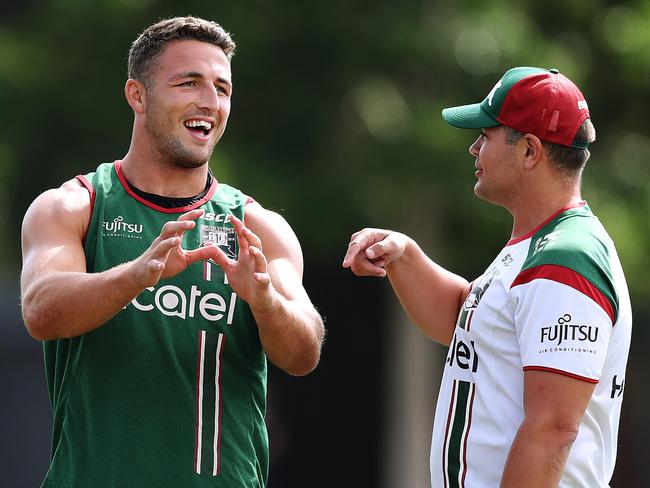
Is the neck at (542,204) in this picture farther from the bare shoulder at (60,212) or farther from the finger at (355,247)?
the bare shoulder at (60,212)

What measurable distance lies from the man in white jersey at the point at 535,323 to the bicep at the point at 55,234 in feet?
3.18

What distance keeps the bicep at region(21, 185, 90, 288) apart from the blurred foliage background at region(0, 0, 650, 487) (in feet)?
23.1

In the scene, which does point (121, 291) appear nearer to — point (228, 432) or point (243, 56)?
point (228, 432)

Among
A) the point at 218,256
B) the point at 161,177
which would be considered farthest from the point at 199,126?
the point at 218,256

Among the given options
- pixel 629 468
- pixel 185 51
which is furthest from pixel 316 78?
pixel 185 51

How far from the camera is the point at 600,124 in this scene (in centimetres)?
1305

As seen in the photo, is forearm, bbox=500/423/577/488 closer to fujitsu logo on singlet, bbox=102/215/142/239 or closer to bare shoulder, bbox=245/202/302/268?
bare shoulder, bbox=245/202/302/268

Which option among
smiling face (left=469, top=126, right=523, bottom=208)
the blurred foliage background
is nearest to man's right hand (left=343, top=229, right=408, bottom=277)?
smiling face (left=469, top=126, right=523, bottom=208)

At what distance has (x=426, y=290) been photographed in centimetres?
491

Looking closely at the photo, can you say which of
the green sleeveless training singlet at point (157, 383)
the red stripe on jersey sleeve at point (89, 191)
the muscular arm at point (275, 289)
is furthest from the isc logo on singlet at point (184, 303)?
the red stripe on jersey sleeve at point (89, 191)

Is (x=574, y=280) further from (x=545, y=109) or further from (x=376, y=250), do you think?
(x=376, y=250)

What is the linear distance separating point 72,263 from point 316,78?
868 centimetres

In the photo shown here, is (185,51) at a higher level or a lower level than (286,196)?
lower

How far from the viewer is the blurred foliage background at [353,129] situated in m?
11.8
